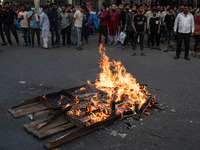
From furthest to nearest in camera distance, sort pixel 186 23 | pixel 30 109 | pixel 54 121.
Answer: pixel 186 23
pixel 30 109
pixel 54 121

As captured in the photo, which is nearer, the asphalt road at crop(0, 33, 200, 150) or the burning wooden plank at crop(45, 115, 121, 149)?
the burning wooden plank at crop(45, 115, 121, 149)

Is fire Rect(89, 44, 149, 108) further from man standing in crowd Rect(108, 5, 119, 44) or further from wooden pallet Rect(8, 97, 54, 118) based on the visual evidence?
man standing in crowd Rect(108, 5, 119, 44)

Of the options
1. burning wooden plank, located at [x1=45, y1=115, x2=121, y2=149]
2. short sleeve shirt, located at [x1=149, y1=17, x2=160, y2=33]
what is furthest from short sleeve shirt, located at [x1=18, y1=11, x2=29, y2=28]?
burning wooden plank, located at [x1=45, y1=115, x2=121, y2=149]

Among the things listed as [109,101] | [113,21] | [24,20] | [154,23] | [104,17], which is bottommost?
[109,101]

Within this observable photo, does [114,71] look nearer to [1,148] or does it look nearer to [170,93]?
[170,93]

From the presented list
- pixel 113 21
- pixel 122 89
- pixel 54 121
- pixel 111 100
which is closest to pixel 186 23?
pixel 113 21

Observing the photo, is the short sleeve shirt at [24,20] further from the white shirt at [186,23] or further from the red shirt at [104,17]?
the white shirt at [186,23]

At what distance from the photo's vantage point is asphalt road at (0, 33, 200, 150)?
146 inches

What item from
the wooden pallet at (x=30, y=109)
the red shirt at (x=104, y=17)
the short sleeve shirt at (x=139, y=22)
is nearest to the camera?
the wooden pallet at (x=30, y=109)

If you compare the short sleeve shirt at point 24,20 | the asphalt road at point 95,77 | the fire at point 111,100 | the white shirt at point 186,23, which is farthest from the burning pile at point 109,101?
the short sleeve shirt at point 24,20

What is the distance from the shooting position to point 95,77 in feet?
23.5

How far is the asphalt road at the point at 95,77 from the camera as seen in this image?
371 centimetres

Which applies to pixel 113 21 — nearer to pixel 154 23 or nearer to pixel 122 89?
pixel 154 23

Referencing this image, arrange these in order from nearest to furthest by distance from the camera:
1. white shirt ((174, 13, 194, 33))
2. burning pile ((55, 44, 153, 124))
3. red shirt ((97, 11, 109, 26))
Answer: burning pile ((55, 44, 153, 124)), white shirt ((174, 13, 194, 33)), red shirt ((97, 11, 109, 26))
